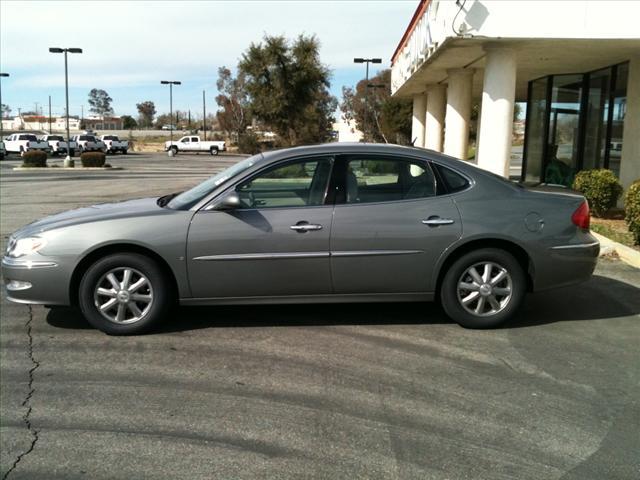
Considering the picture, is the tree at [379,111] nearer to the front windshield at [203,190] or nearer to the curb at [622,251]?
the curb at [622,251]

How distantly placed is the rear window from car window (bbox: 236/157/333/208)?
967 mm

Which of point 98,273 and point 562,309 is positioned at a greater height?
point 98,273

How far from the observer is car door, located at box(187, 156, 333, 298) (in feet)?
16.4

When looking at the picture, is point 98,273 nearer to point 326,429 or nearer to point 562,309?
point 326,429

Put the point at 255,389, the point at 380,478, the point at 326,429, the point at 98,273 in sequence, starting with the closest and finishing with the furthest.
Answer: the point at 380,478, the point at 326,429, the point at 255,389, the point at 98,273

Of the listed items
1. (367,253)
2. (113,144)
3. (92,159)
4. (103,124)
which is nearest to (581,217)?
(367,253)

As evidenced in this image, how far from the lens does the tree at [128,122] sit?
145525 millimetres

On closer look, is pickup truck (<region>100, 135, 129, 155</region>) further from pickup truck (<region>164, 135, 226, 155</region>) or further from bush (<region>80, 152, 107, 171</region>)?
bush (<region>80, 152, 107, 171</region>)

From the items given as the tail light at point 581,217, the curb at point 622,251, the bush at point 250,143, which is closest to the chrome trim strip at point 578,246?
the tail light at point 581,217

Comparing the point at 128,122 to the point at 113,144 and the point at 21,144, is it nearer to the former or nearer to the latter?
the point at 113,144

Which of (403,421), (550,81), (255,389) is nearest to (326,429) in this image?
(403,421)

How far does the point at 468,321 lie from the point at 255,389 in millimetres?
2118

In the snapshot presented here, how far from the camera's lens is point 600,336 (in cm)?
520

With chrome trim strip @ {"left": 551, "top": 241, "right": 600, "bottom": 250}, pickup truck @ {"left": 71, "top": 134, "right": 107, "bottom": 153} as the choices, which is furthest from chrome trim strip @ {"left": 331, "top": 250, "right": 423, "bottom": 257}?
pickup truck @ {"left": 71, "top": 134, "right": 107, "bottom": 153}
